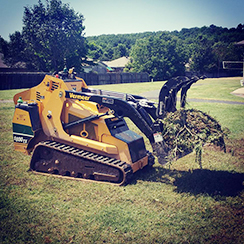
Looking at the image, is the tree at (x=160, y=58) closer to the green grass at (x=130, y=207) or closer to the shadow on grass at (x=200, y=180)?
the shadow on grass at (x=200, y=180)

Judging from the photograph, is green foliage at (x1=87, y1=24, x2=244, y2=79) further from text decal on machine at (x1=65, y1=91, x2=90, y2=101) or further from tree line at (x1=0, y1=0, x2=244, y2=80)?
text decal on machine at (x1=65, y1=91, x2=90, y2=101)

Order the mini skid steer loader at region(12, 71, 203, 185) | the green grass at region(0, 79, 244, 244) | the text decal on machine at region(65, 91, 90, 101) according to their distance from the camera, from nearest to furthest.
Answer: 1. the green grass at region(0, 79, 244, 244)
2. the mini skid steer loader at region(12, 71, 203, 185)
3. the text decal on machine at region(65, 91, 90, 101)

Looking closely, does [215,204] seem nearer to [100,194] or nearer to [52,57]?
[100,194]

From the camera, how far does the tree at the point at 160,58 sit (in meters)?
61.4

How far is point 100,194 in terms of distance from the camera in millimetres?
5500

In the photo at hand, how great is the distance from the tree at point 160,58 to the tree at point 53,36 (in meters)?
21.9

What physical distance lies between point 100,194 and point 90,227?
44.9 inches

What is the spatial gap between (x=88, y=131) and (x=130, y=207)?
92.6 inches

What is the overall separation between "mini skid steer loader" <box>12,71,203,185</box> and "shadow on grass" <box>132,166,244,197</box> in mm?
414

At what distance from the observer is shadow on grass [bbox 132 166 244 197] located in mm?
5691

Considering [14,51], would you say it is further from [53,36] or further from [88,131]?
[88,131]

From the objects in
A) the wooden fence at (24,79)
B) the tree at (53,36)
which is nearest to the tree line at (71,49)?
the tree at (53,36)

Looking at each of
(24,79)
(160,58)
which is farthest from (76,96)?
(160,58)

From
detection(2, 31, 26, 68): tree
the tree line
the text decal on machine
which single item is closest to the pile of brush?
the text decal on machine
